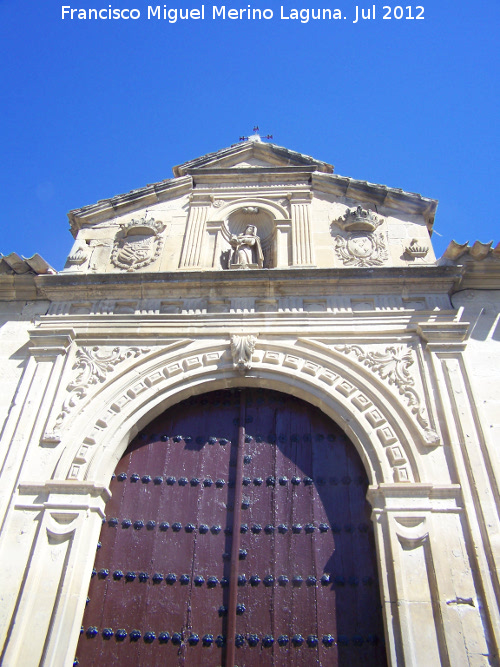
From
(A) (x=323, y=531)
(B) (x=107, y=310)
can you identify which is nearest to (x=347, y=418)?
(A) (x=323, y=531)

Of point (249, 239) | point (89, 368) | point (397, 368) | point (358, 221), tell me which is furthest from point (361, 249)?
point (89, 368)

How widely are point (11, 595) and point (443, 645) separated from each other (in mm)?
3464

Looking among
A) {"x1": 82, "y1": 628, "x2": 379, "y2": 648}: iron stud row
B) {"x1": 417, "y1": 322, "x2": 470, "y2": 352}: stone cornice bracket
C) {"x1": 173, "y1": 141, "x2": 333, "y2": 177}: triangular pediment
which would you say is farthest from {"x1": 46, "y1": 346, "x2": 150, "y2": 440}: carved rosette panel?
{"x1": 173, "y1": 141, "x2": 333, "y2": 177}: triangular pediment

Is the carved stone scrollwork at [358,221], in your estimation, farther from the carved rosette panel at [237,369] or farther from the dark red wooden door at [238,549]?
the dark red wooden door at [238,549]

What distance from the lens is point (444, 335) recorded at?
5715 mm

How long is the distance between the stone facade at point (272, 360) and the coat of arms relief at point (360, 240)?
0.09ft

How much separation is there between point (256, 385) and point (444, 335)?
6.89ft

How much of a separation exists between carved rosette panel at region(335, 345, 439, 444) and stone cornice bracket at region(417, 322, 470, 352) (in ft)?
0.81

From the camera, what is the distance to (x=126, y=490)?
5.30 meters

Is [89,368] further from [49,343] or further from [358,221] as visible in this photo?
[358,221]

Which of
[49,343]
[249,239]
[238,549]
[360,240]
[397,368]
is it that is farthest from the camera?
[249,239]

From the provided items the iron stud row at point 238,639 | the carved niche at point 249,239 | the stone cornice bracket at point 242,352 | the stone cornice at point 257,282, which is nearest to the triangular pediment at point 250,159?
the carved niche at point 249,239

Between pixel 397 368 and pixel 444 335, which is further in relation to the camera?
pixel 444 335

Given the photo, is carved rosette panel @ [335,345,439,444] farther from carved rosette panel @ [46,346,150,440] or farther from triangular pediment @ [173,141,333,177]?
triangular pediment @ [173,141,333,177]
